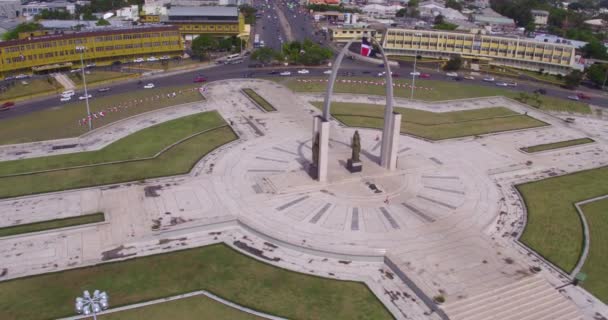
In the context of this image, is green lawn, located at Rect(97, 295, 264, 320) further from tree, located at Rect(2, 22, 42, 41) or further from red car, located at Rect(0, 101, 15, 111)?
tree, located at Rect(2, 22, 42, 41)

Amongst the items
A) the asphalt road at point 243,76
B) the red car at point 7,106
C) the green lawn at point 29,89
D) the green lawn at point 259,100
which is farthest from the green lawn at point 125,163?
the green lawn at point 29,89

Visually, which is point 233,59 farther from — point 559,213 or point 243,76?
point 559,213

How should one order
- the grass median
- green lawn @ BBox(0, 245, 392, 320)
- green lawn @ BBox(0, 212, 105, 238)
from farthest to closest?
green lawn @ BBox(0, 212, 105, 238) < the grass median < green lawn @ BBox(0, 245, 392, 320)

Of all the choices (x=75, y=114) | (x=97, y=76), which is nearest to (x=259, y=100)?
(x=75, y=114)

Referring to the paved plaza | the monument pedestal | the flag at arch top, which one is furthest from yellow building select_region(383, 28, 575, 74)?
the monument pedestal

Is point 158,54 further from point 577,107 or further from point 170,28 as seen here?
point 577,107
